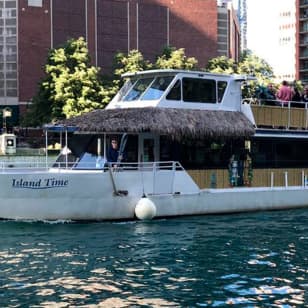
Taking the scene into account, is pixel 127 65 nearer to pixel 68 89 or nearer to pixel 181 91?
pixel 68 89

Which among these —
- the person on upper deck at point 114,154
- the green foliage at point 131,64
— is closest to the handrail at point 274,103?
the person on upper deck at point 114,154

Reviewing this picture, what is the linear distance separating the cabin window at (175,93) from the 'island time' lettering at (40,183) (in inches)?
185

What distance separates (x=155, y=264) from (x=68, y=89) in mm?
41962

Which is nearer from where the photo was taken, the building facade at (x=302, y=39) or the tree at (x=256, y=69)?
the tree at (x=256, y=69)

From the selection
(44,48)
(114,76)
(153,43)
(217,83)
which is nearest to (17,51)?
(44,48)

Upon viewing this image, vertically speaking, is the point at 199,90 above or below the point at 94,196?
above

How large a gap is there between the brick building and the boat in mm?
64423

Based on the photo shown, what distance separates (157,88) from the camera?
2100cm

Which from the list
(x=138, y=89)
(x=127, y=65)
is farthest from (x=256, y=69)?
(x=138, y=89)

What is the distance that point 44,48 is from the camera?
89062mm

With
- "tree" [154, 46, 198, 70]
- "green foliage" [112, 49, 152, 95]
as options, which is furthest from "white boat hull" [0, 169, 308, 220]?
"tree" [154, 46, 198, 70]

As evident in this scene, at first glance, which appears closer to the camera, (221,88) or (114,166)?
(114,166)

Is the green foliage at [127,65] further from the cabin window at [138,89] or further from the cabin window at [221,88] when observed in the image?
the cabin window at [221,88]

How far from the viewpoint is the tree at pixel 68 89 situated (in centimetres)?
5366
